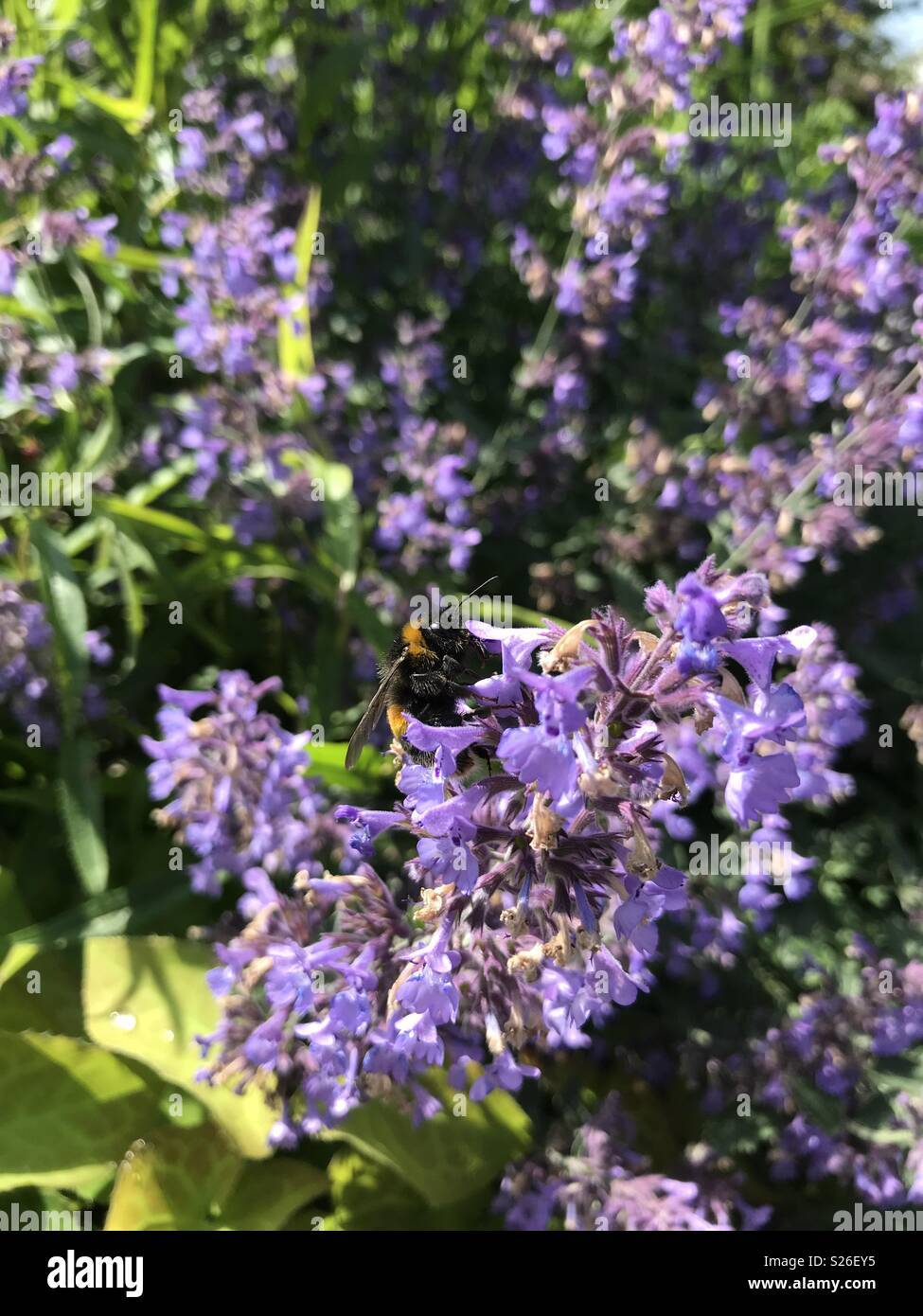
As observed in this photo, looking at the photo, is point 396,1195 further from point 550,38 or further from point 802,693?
point 550,38

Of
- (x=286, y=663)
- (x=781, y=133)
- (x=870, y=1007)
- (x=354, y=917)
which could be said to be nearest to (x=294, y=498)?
(x=286, y=663)

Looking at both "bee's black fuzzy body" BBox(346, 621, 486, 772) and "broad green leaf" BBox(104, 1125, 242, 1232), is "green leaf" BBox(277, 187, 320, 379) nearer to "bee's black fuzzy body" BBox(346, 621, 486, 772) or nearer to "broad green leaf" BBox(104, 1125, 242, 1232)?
"bee's black fuzzy body" BBox(346, 621, 486, 772)

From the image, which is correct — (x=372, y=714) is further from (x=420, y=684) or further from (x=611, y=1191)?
(x=611, y=1191)

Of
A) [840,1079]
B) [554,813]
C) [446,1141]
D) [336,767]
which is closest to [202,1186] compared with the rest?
[446,1141]

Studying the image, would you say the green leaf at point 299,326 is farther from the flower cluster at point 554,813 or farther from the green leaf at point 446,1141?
the green leaf at point 446,1141

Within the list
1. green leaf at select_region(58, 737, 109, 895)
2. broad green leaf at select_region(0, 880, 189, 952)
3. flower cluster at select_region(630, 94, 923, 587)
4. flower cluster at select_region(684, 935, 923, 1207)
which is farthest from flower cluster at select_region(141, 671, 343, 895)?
flower cluster at select_region(630, 94, 923, 587)
